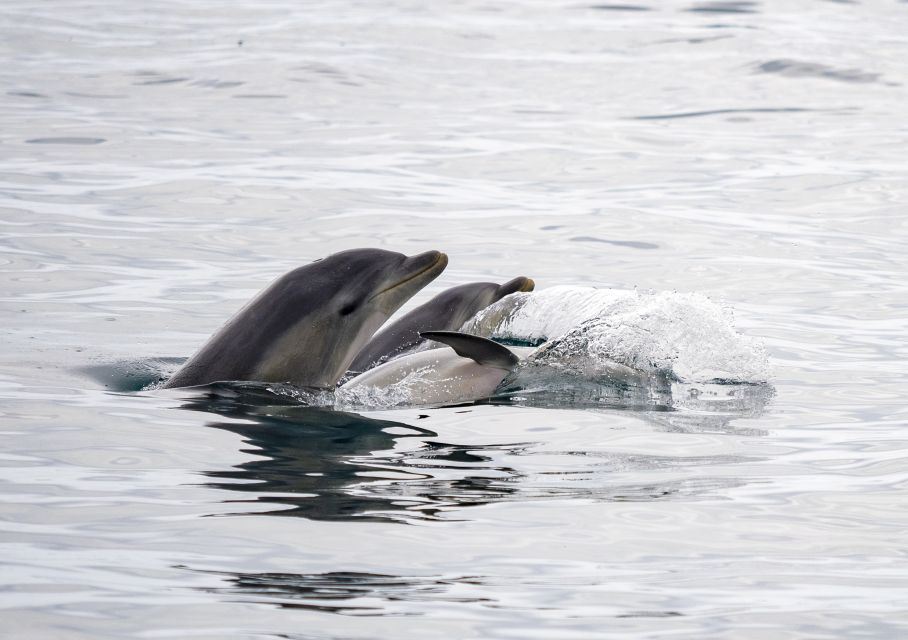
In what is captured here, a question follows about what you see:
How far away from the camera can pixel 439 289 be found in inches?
555

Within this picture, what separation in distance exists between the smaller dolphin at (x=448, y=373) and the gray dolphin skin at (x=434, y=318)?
3.44ft

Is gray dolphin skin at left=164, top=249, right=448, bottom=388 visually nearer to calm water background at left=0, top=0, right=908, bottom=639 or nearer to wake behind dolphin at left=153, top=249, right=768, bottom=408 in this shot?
wake behind dolphin at left=153, top=249, right=768, bottom=408

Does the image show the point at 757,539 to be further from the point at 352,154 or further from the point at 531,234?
the point at 352,154

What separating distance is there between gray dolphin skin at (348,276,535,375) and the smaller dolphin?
1.05 m

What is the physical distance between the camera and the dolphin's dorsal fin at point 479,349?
911 cm

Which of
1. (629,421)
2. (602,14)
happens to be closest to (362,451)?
(629,421)

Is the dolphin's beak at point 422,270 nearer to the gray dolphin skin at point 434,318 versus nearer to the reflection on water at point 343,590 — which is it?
the gray dolphin skin at point 434,318

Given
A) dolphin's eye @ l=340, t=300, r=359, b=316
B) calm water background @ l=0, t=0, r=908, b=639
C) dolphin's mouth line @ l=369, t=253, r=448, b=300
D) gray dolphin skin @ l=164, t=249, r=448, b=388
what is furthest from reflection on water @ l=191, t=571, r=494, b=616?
dolphin's mouth line @ l=369, t=253, r=448, b=300

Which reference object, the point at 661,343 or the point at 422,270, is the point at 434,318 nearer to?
the point at 422,270

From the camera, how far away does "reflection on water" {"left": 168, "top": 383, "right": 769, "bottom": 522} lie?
6500 millimetres

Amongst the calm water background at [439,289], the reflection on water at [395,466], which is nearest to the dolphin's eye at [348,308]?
the reflection on water at [395,466]

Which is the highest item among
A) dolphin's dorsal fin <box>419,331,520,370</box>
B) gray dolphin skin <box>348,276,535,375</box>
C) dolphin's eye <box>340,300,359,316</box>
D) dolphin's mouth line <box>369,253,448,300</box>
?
dolphin's mouth line <box>369,253,448,300</box>

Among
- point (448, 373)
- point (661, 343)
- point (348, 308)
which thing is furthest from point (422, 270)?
point (661, 343)

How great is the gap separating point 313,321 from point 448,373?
1003 millimetres
